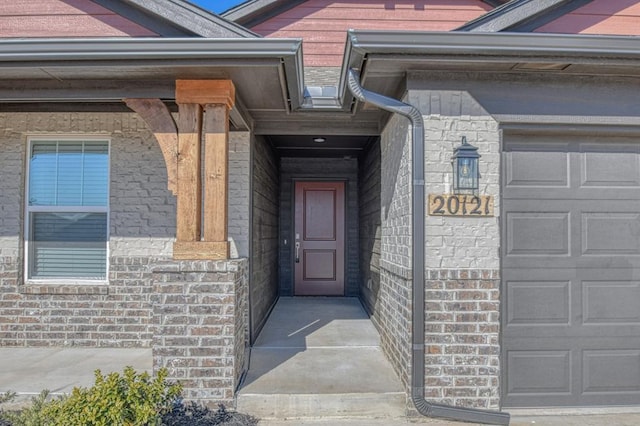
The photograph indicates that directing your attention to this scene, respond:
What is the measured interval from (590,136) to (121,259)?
14.8ft

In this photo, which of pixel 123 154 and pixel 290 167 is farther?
pixel 290 167

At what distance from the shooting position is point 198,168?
3250 mm

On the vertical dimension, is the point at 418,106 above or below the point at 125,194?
above

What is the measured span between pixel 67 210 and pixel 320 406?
135 inches

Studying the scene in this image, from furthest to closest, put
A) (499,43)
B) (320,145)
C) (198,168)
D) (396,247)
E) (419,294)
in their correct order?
1. (320,145)
2. (396,247)
3. (198,168)
4. (419,294)
5. (499,43)

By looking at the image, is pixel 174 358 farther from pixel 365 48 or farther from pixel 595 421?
pixel 595 421

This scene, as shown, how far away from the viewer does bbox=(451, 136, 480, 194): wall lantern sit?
315 centimetres

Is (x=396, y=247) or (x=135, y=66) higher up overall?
(x=135, y=66)

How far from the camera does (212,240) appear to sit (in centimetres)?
324

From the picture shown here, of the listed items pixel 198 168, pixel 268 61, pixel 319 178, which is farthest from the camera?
pixel 319 178

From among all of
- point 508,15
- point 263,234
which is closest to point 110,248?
point 263,234

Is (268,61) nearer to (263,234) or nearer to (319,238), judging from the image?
(263,234)

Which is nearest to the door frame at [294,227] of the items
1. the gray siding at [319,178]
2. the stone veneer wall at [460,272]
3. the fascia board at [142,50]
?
the gray siding at [319,178]

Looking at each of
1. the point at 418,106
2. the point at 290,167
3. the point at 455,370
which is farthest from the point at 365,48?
the point at 290,167
